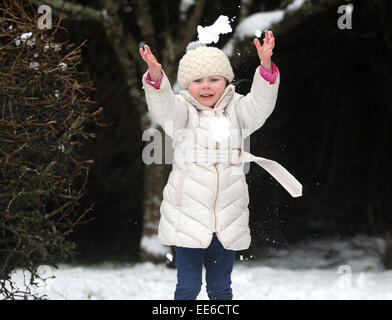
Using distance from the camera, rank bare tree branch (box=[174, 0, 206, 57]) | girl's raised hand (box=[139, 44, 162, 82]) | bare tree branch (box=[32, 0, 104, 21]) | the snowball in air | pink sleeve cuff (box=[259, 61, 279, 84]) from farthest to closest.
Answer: bare tree branch (box=[32, 0, 104, 21]), bare tree branch (box=[174, 0, 206, 57]), the snowball in air, pink sleeve cuff (box=[259, 61, 279, 84]), girl's raised hand (box=[139, 44, 162, 82])

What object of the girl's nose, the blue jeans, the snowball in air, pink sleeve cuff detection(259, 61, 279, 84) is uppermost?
the snowball in air

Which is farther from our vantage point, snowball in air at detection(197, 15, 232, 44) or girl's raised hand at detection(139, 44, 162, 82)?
snowball in air at detection(197, 15, 232, 44)

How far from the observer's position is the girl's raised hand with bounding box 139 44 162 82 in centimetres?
294

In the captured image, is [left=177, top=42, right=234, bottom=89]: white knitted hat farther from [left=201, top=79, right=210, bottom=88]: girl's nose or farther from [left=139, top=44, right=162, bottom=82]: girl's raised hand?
[left=139, top=44, right=162, bottom=82]: girl's raised hand

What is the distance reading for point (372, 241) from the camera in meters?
6.61

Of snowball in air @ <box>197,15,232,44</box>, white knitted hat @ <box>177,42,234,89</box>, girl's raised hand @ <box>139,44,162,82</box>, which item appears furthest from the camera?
snowball in air @ <box>197,15,232,44</box>

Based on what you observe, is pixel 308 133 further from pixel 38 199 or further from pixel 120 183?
pixel 38 199

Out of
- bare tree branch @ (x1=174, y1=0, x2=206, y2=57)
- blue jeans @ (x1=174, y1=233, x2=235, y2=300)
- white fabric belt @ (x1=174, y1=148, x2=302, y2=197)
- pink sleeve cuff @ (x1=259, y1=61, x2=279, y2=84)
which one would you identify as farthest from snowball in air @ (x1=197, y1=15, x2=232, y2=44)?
bare tree branch @ (x1=174, y1=0, x2=206, y2=57)

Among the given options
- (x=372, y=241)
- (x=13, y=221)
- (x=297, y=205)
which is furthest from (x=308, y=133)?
(x=13, y=221)

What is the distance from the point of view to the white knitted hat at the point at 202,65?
3193mm

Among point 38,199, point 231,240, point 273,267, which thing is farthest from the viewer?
point 273,267

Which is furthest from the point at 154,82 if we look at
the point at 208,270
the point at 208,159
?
the point at 208,270

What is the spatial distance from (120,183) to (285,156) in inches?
71.8

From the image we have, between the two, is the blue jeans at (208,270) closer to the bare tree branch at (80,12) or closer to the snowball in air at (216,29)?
the snowball in air at (216,29)
